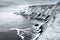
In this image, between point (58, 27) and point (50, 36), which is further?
point (58, 27)

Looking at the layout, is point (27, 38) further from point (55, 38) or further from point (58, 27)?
point (55, 38)

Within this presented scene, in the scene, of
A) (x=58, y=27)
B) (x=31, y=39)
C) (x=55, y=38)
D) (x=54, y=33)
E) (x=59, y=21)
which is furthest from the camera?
(x=31, y=39)

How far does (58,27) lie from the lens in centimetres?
1463

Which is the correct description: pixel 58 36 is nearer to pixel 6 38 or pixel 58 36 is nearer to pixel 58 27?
pixel 58 27

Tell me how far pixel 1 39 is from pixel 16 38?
8.40ft

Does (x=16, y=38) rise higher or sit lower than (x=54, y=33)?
lower

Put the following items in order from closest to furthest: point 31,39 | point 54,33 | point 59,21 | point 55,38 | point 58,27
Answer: point 55,38 → point 54,33 → point 58,27 → point 59,21 → point 31,39

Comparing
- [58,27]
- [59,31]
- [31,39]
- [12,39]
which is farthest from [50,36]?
[12,39]

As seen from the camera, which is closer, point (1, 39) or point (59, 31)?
point (59, 31)

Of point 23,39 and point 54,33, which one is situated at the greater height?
point 54,33

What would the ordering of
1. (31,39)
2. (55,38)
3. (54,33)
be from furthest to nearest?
(31,39), (54,33), (55,38)

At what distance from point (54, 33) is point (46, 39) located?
1239mm

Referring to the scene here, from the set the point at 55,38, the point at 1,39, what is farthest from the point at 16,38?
the point at 55,38

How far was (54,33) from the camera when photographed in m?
13.3
